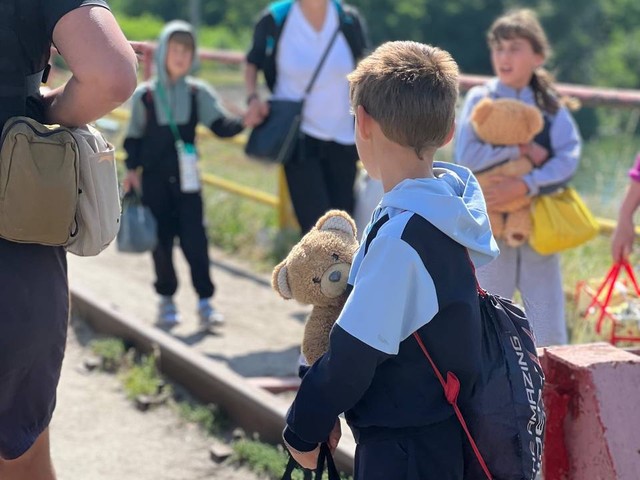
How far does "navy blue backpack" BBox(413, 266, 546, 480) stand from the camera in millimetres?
2553

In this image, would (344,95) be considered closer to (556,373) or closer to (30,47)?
(556,373)

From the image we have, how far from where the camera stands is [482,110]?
190 inches

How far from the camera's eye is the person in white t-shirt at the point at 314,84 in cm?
614

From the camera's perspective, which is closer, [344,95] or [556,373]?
[556,373]

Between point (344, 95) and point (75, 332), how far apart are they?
83.2 inches

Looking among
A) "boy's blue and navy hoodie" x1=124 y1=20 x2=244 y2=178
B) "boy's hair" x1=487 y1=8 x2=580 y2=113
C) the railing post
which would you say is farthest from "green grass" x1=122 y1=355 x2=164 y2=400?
the railing post

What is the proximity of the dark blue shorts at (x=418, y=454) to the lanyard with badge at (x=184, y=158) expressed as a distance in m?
4.21

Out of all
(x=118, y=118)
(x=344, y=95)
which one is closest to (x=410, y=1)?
(x=118, y=118)

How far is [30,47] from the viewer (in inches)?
108

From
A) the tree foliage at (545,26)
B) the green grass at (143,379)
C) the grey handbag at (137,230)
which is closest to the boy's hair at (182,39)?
the grey handbag at (137,230)

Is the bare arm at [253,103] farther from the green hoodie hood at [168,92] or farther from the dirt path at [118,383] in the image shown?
the dirt path at [118,383]

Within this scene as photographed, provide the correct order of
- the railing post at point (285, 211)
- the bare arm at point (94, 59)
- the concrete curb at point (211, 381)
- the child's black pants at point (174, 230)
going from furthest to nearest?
the railing post at point (285, 211) < the child's black pants at point (174, 230) < the concrete curb at point (211, 381) < the bare arm at point (94, 59)

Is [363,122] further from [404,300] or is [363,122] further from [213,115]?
[213,115]

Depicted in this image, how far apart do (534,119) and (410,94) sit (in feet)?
7.94
